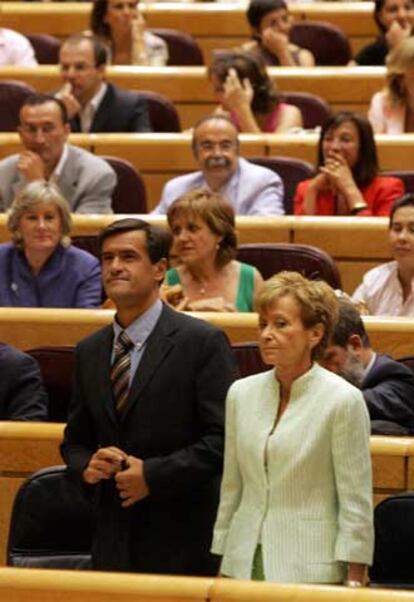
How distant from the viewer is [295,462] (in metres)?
2.36

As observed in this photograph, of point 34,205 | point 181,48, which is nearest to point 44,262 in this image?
point 34,205

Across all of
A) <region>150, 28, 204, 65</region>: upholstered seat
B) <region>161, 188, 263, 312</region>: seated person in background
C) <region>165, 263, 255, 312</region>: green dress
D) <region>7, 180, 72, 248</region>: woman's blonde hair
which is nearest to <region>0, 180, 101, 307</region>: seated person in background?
<region>7, 180, 72, 248</region>: woman's blonde hair

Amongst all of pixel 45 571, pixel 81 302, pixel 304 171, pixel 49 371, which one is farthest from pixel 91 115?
pixel 45 571

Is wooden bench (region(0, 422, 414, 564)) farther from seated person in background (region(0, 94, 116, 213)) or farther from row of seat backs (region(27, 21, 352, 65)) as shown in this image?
row of seat backs (region(27, 21, 352, 65))

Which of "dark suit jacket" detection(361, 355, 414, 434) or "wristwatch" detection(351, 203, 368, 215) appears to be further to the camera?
"wristwatch" detection(351, 203, 368, 215)

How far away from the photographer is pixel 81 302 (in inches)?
139

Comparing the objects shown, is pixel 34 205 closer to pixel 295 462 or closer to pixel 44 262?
pixel 44 262

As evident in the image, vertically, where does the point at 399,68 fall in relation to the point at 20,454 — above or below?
above

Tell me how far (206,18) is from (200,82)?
544mm

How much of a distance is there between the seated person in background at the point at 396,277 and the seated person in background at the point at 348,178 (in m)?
0.42

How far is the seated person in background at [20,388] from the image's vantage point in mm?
2998

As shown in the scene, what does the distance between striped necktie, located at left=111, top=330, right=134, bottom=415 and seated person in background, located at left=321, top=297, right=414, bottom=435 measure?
329 mm

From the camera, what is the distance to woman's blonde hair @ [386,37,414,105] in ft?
14.1

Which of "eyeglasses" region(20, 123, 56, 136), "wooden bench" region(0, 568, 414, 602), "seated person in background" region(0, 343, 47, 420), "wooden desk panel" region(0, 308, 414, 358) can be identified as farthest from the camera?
"eyeglasses" region(20, 123, 56, 136)
